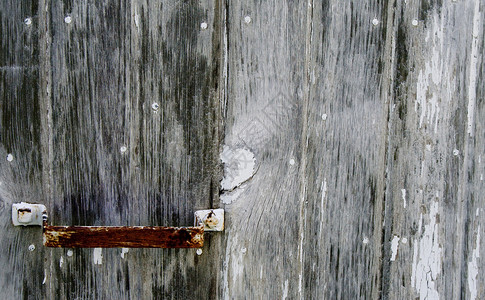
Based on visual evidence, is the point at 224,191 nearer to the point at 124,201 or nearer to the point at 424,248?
the point at 124,201

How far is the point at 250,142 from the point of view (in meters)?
0.88

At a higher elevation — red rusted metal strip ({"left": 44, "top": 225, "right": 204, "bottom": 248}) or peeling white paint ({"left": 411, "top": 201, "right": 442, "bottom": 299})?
red rusted metal strip ({"left": 44, "top": 225, "right": 204, "bottom": 248})

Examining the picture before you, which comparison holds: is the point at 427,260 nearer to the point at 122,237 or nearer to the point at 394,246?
the point at 394,246

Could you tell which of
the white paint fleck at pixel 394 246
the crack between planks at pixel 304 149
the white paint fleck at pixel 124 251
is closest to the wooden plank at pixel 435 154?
the white paint fleck at pixel 394 246

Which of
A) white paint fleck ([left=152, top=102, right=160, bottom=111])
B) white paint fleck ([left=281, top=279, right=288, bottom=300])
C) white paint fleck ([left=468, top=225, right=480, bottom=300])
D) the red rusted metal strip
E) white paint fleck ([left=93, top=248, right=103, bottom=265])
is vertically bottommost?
white paint fleck ([left=281, top=279, right=288, bottom=300])

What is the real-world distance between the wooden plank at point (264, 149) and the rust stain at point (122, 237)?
3.6 inches

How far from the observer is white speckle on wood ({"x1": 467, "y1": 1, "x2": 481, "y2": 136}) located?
88cm

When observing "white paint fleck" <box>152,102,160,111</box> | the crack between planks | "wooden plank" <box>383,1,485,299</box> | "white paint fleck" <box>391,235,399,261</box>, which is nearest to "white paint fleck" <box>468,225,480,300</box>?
"wooden plank" <box>383,1,485,299</box>

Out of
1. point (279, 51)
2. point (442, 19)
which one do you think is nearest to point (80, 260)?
point (279, 51)

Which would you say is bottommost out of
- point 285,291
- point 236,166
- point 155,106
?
point 285,291

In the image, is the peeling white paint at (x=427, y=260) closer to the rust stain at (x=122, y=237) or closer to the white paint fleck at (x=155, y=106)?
the rust stain at (x=122, y=237)

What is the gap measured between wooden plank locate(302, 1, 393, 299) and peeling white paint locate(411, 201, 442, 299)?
2.9 inches

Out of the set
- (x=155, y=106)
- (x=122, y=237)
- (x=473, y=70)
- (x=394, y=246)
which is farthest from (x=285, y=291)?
(x=473, y=70)

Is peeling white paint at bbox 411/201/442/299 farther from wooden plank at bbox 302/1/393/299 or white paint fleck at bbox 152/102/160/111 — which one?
white paint fleck at bbox 152/102/160/111
